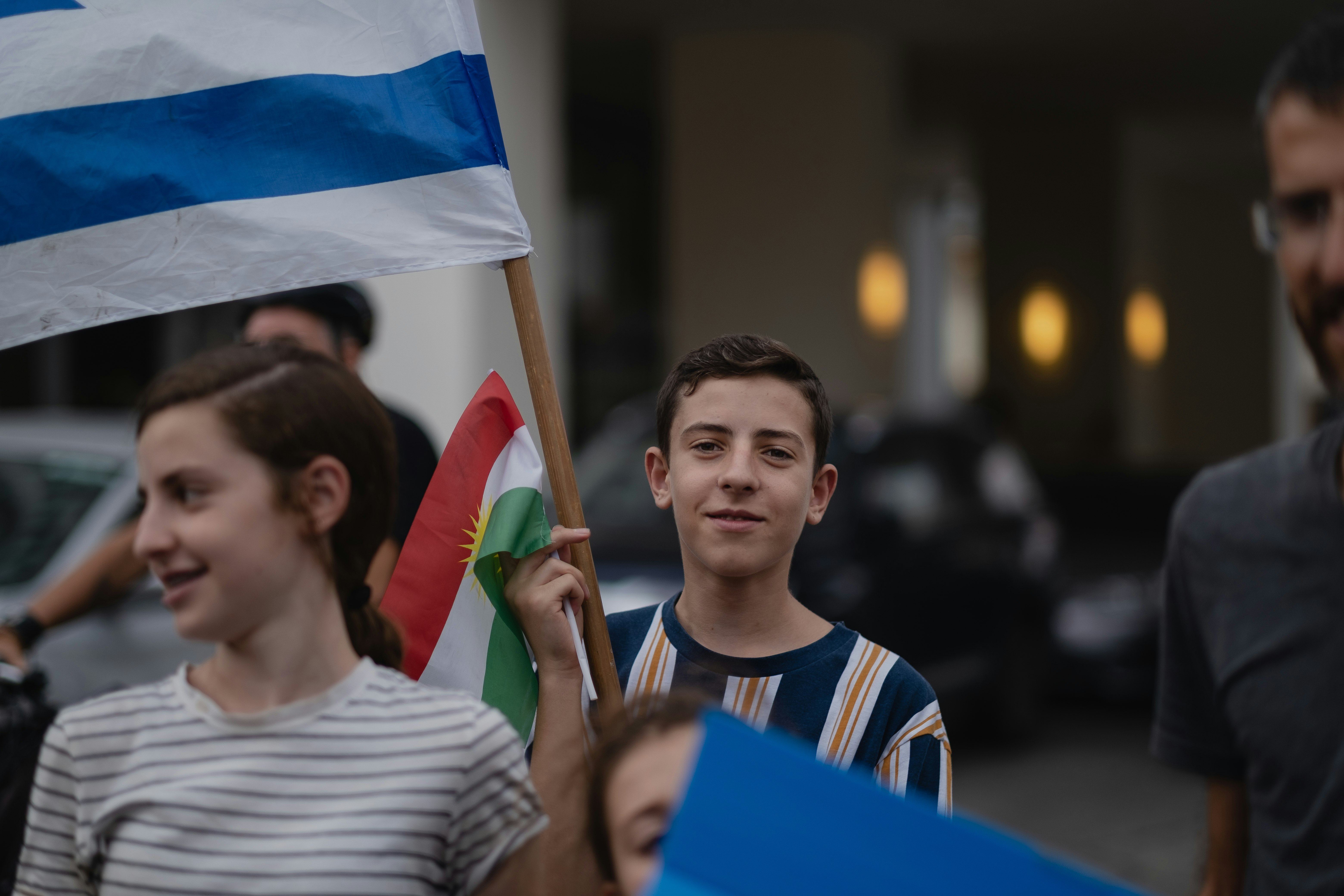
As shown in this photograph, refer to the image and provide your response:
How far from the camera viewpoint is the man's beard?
4.81 ft

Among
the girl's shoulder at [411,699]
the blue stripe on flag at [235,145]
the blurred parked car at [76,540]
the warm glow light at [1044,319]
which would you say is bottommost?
the warm glow light at [1044,319]

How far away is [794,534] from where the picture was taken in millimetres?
2168

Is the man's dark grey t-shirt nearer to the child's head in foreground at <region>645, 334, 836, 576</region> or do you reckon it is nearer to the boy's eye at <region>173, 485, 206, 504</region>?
the child's head in foreground at <region>645, 334, 836, 576</region>

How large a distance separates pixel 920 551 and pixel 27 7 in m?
5.51

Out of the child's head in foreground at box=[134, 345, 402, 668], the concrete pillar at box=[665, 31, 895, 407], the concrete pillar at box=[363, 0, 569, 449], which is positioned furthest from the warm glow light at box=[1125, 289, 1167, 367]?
the child's head in foreground at box=[134, 345, 402, 668]

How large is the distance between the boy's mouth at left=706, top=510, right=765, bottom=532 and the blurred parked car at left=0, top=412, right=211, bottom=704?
2769mm

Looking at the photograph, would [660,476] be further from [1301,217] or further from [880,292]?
[880,292]

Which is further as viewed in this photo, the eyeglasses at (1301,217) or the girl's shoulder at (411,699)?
the girl's shoulder at (411,699)

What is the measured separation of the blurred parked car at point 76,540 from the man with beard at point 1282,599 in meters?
3.22

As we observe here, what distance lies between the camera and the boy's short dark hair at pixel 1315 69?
4.99 ft

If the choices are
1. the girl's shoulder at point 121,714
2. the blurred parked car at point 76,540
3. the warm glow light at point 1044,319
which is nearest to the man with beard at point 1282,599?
the girl's shoulder at point 121,714

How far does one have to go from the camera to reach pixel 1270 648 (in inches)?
75.0

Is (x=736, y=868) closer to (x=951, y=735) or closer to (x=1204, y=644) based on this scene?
(x=1204, y=644)

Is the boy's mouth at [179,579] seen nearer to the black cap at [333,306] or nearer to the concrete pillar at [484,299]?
the black cap at [333,306]
